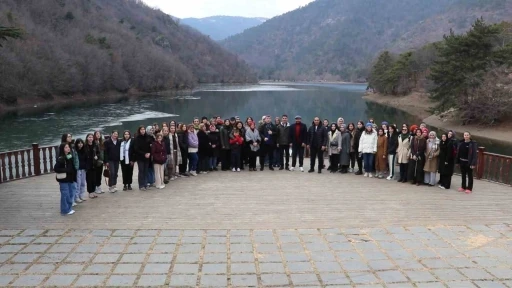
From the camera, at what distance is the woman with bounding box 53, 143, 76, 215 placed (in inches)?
283

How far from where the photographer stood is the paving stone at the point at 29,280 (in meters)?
4.73

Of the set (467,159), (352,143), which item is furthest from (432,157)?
(352,143)

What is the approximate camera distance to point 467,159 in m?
9.23

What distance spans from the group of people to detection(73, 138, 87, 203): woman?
0.02m

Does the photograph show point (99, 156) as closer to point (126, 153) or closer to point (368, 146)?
point (126, 153)

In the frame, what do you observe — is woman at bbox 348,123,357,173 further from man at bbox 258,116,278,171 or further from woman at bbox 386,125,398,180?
man at bbox 258,116,278,171

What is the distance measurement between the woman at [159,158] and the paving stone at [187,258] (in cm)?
395

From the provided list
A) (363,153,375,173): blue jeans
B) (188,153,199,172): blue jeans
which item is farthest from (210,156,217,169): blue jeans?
(363,153,375,173): blue jeans

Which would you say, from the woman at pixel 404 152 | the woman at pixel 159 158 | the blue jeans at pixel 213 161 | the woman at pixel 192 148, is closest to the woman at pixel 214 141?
the blue jeans at pixel 213 161

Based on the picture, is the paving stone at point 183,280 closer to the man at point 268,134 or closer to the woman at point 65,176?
the woman at point 65,176

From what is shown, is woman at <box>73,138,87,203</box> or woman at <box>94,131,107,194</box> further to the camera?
woman at <box>94,131,107,194</box>

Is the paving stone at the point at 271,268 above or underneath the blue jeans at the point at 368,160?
underneath

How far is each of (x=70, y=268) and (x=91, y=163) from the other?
3485mm

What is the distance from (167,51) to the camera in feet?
416
